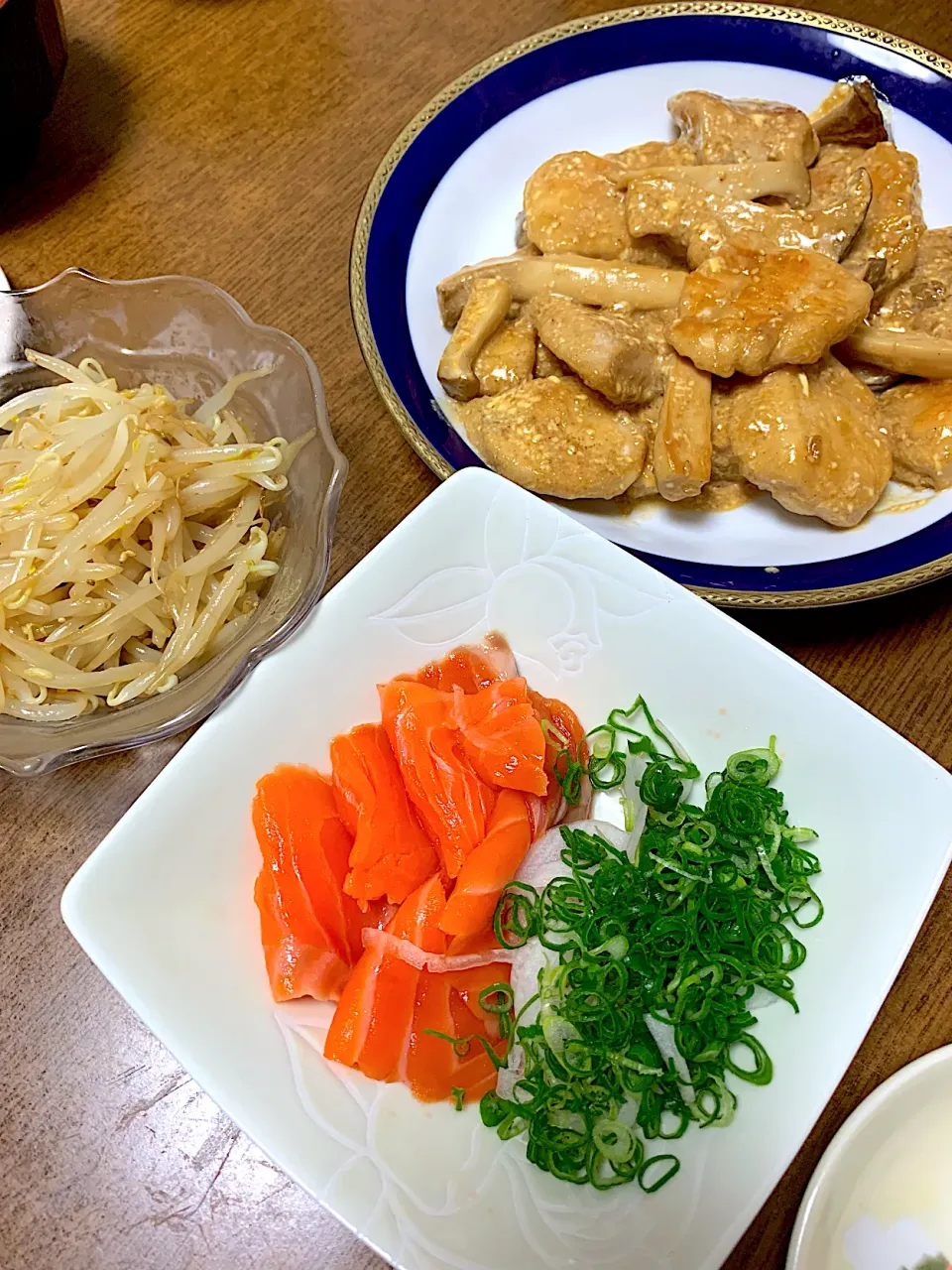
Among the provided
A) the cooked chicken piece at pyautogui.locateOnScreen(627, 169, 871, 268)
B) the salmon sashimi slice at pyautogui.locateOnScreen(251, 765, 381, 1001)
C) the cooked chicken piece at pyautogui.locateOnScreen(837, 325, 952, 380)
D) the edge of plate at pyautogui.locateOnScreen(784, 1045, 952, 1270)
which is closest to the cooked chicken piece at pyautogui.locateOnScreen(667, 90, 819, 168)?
the cooked chicken piece at pyautogui.locateOnScreen(627, 169, 871, 268)

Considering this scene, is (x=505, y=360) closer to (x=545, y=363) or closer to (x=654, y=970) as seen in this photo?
(x=545, y=363)

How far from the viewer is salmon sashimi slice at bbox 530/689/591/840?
129 cm

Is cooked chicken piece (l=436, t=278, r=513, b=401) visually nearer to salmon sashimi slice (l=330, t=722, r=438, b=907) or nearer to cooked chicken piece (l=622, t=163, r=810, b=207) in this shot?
cooked chicken piece (l=622, t=163, r=810, b=207)

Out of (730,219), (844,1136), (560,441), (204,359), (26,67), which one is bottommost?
(844,1136)

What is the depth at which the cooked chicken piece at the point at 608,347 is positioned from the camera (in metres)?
1.61

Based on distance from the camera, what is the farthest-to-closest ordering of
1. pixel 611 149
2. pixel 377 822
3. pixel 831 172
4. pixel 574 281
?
pixel 611 149 < pixel 831 172 < pixel 574 281 < pixel 377 822

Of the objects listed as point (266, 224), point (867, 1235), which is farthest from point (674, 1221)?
point (266, 224)

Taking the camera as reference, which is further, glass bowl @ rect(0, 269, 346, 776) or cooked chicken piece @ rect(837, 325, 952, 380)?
cooked chicken piece @ rect(837, 325, 952, 380)

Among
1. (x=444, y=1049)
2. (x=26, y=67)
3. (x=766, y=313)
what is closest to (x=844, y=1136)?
(x=444, y=1049)

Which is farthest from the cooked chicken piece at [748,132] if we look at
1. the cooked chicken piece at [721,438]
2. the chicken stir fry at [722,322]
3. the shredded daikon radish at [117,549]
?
the shredded daikon radish at [117,549]

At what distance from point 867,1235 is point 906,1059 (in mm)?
248

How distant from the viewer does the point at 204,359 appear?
5.34 ft

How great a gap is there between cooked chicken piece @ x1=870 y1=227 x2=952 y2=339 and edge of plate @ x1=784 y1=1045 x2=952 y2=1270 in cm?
131

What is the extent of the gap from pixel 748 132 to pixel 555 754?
1.35m
